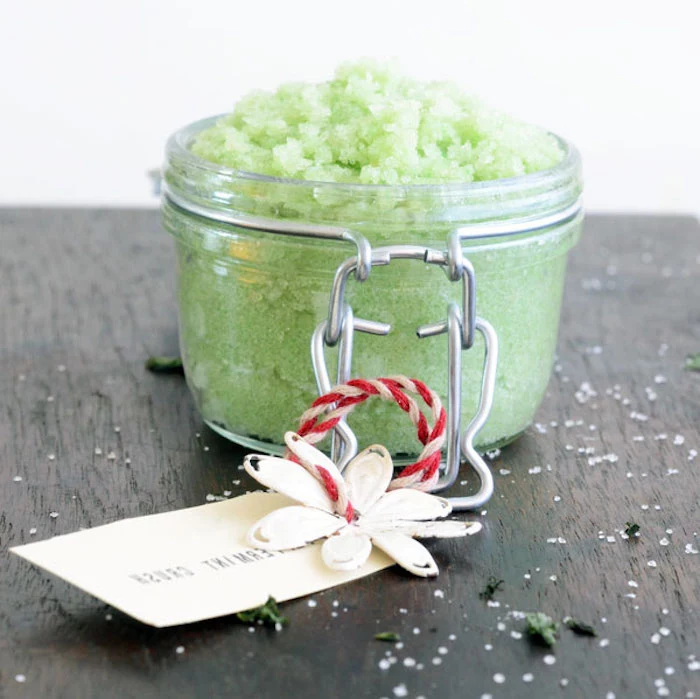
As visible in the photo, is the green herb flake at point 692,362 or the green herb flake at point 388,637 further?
the green herb flake at point 692,362

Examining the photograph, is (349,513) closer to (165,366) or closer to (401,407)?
(401,407)

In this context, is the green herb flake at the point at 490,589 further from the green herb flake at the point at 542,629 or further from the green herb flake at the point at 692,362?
the green herb flake at the point at 692,362

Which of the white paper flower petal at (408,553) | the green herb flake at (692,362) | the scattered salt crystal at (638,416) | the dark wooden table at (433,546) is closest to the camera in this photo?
the dark wooden table at (433,546)

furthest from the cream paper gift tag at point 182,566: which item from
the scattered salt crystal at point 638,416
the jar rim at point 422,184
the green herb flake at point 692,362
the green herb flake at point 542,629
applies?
the green herb flake at point 692,362

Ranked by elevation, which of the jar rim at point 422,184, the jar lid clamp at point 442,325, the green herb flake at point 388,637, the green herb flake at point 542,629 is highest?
the jar rim at point 422,184

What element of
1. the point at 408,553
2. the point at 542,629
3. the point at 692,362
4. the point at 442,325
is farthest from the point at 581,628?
the point at 692,362
